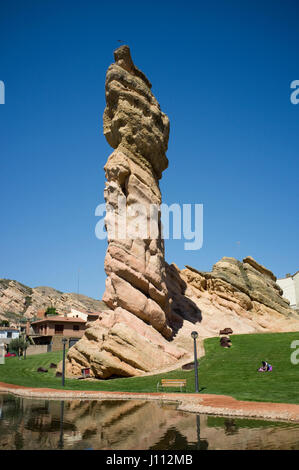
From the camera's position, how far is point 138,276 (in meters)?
35.7

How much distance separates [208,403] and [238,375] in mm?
9238

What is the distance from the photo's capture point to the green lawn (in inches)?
800

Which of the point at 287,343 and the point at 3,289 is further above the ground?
the point at 3,289

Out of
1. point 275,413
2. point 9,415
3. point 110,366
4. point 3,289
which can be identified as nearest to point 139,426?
point 275,413

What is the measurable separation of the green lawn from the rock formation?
7.96ft

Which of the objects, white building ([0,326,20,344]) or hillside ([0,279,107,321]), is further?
hillside ([0,279,107,321])

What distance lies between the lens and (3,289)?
437 feet

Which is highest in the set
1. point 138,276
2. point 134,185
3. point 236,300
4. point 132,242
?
point 134,185

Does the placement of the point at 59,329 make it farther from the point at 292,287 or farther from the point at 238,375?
the point at 292,287

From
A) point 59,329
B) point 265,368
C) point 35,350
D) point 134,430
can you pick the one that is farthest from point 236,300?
point 134,430

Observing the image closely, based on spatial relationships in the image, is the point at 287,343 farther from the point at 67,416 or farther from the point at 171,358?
the point at 67,416

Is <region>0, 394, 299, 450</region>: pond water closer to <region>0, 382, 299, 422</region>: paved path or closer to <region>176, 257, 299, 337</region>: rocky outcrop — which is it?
<region>0, 382, 299, 422</region>: paved path

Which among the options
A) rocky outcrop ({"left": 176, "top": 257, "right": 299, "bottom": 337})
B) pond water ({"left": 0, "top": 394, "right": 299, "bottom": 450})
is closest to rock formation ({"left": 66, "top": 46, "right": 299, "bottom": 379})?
rocky outcrop ({"left": 176, "top": 257, "right": 299, "bottom": 337})
